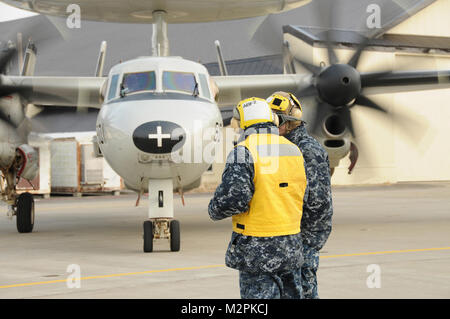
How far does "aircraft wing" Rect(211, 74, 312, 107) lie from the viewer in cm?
1677

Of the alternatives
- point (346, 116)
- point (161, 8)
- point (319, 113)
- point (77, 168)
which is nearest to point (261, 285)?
point (319, 113)

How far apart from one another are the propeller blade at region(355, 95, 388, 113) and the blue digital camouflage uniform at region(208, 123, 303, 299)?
11.6 meters

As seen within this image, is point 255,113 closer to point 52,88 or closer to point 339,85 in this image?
point 339,85

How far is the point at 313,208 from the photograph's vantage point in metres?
5.63

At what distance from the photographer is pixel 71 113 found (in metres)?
18.9

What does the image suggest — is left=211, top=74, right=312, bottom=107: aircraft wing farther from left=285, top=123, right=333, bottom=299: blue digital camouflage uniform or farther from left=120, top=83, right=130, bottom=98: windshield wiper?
left=285, top=123, right=333, bottom=299: blue digital camouflage uniform

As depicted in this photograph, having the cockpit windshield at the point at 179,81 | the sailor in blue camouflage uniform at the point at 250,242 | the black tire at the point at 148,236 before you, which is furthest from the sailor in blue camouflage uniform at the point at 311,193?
the cockpit windshield at the point at 179,81

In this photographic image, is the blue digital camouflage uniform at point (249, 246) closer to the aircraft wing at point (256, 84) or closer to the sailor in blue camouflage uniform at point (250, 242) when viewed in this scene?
the sailor in blue camouflage uniform at point (250, 242)

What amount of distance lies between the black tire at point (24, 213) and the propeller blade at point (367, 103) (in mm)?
8011

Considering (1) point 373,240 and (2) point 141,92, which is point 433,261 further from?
(2) point 141,92

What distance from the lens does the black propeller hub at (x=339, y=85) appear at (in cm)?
1560

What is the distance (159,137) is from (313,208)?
5708mm
